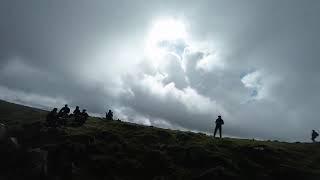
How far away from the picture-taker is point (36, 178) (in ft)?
146

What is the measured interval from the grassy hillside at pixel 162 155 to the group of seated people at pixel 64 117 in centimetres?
208

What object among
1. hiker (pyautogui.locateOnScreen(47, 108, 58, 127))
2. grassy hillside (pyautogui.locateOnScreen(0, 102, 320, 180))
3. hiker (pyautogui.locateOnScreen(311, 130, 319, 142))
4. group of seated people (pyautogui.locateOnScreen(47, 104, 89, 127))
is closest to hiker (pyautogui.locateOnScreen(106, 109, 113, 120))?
group of seated people (pyautogui.locateOnScreen(47, 104, 89, 127))

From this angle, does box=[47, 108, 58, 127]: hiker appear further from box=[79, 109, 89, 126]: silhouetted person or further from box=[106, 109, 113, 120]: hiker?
box=[106, 109, 113, 120]: hiker

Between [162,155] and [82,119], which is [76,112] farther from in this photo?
[162,155]

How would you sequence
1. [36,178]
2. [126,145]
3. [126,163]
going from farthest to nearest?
[126,145] < [126,163] < [36,178]

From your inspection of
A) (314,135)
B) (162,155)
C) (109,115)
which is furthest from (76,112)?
(314,135)

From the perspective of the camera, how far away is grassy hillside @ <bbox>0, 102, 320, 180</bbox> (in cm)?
4559

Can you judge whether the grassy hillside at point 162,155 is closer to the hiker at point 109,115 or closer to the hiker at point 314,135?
the hiker at point 314,135

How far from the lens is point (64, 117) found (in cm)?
6369

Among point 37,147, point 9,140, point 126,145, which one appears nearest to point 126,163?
point 126,145

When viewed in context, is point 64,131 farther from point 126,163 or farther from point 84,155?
point 126,163

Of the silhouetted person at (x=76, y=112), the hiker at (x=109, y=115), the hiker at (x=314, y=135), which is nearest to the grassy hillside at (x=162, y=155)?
the hiker at (x=314, y=135)

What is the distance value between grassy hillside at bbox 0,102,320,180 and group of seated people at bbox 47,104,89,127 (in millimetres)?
2083

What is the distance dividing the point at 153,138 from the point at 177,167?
31.2 feet
